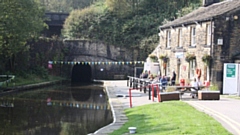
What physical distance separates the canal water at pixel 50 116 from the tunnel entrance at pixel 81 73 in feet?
77.2

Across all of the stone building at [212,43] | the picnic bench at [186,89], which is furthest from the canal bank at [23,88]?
the picnic bench at [186,89]

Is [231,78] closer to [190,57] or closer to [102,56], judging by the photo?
[190,57]

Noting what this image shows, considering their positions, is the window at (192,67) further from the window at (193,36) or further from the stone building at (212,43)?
the window at (193,36)

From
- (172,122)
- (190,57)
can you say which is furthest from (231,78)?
(172,122)

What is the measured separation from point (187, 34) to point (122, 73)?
749 inches

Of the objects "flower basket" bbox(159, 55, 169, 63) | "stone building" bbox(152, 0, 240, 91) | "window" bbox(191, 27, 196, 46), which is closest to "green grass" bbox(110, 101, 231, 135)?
"stone building" bbox(152, 0, 240, 91)

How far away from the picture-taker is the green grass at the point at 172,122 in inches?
448

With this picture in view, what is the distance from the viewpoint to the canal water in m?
16.0

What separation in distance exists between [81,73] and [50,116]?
32.6m

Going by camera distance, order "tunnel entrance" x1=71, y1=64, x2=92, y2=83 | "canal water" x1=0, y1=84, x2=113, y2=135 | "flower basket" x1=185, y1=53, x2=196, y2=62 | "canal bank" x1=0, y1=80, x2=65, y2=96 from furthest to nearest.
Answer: "tunnel entrance" x1=71, y1=64, x2=92, y2=83 < "canal bank" x1=0, y1=80, x2=65, y2=96 < "flower basket" x1=185, y1=53, x2=196, y2=62 < "canal water" x1=0, y1=84, x2=113, y2=135

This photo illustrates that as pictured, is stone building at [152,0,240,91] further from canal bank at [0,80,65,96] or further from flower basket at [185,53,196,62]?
canal bank at [0,80,65,96]

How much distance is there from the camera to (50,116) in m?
19.7

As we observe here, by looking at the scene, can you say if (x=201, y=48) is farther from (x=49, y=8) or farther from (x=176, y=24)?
(x=49, y=8)

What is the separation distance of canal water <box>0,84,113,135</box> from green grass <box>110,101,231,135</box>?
183 centimetres
